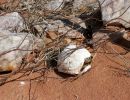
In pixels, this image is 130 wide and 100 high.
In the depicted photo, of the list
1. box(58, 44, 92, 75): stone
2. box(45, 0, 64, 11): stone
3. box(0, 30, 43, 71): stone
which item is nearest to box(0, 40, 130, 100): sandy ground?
box(58, 44, 92, 75): stone

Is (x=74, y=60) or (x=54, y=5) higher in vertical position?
(x=54, y=5)

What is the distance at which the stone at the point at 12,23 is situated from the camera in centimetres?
335

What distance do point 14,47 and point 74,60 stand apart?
20.0 inches

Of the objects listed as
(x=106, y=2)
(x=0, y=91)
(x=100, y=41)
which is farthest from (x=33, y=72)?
(x=106, y=2)

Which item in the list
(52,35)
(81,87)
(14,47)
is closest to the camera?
(81,87)

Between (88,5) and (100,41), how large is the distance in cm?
65

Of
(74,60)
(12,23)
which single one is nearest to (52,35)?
(12,23)

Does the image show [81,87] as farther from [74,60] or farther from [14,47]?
[14,47]

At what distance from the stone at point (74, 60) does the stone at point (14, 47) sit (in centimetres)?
29

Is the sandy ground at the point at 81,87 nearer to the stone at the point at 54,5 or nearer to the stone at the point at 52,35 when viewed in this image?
the stone at the point at 52,35

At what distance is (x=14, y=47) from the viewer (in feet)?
9.89

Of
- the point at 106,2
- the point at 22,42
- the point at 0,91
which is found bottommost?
the point at 0,91

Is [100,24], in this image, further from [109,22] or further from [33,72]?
[33,72]

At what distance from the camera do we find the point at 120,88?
9.17ft
